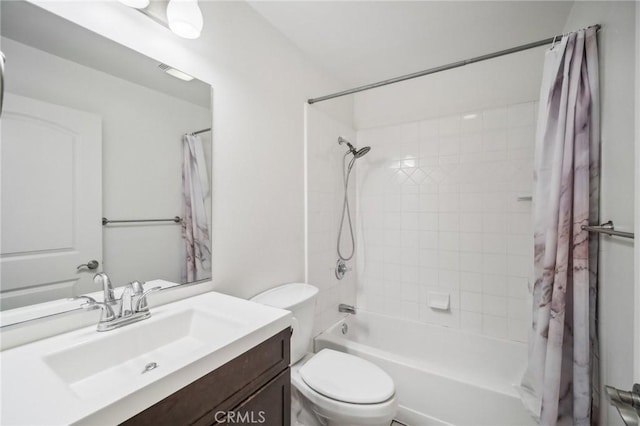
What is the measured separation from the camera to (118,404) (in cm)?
53

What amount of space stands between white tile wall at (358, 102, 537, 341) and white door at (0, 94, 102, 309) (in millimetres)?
2021

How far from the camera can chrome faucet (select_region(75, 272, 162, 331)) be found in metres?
0.88

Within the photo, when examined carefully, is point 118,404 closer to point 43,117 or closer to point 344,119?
point 43,117

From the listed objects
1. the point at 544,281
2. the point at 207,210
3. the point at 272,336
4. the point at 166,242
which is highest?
the point at 207,210

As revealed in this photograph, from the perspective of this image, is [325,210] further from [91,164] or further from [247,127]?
[91,164]

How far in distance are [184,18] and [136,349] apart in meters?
1.22

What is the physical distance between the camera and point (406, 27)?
1.65m

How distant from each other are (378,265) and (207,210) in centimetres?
169

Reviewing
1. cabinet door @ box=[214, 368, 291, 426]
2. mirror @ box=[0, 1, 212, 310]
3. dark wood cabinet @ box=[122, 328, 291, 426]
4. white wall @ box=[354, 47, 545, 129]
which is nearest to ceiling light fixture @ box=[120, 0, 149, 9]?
mirror @ box=[0, 1, 212, 310]

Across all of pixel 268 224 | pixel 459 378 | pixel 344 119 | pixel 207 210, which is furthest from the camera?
pixel 344 119

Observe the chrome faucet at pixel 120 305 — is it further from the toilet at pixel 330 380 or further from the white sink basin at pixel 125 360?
the toilet at pixel 330 380

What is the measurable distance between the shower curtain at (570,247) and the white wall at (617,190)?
4cm

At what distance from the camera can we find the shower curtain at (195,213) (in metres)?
1.19

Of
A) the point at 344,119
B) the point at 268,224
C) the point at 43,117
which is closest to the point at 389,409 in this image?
the point at 268,224
